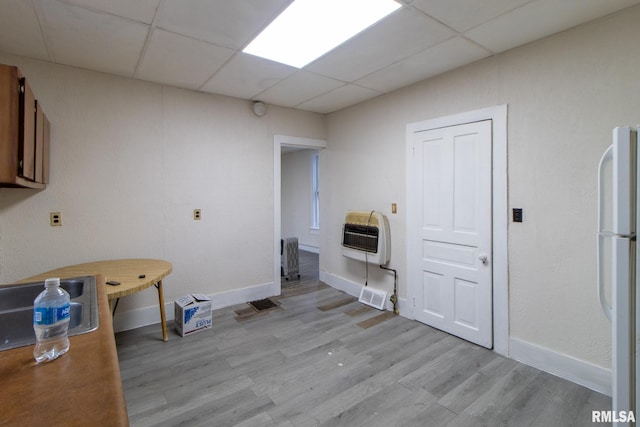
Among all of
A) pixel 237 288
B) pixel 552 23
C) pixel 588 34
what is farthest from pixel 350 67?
pixel 237 288

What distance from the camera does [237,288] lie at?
3.81 metres

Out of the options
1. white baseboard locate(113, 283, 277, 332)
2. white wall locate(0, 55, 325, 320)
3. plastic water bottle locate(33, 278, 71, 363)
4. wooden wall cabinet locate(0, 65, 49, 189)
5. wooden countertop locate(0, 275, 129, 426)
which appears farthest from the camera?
white baseboard locate(113, 283, 277, 332)

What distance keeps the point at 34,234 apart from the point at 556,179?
4355 mm

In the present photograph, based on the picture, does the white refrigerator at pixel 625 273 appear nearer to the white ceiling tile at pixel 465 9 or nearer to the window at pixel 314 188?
the white ceiling tile at pixel 465 9

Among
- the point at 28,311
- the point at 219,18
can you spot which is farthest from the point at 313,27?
the point at 28,311

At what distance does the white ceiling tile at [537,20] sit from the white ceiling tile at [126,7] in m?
2.18

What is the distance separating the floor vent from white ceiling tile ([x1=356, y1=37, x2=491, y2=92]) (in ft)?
7.95

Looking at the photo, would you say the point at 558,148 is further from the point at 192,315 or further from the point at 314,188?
the point at 314,188

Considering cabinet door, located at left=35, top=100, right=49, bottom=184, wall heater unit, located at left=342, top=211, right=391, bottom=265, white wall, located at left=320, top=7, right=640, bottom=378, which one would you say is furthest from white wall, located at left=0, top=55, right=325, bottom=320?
white wall, located at left=320, top=7, right=640, bottom=378

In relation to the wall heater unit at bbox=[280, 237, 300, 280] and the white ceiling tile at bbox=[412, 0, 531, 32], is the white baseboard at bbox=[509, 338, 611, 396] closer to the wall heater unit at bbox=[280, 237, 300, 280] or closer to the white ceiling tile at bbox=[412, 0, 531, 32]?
the white ceiling tile at bbox=[412, 0, 531, 32]

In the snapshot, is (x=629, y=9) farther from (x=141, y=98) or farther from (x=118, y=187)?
(x=118, y=187)

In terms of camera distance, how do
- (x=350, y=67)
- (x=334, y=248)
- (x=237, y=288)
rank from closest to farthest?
(x=350, y=67) < (x=237, y=288) < (x=334, y=248)

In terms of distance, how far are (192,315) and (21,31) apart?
2.61 metres

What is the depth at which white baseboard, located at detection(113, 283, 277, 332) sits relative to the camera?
10.0 feet
